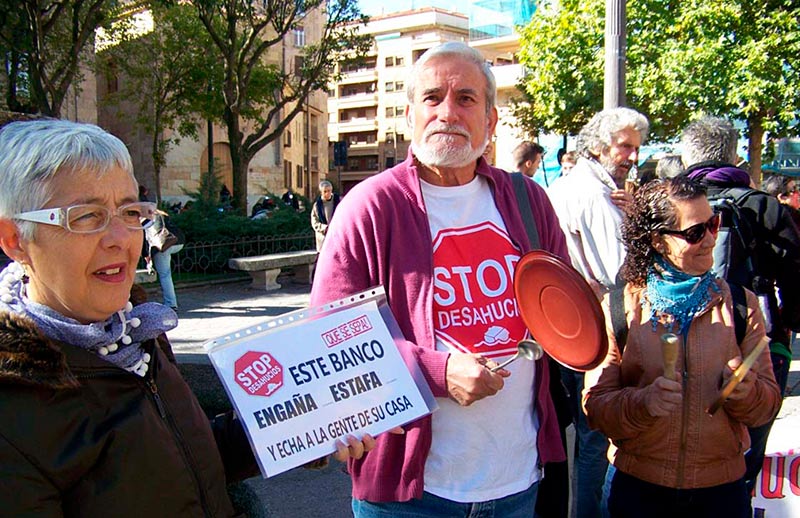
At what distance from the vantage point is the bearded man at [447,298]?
1.98 m

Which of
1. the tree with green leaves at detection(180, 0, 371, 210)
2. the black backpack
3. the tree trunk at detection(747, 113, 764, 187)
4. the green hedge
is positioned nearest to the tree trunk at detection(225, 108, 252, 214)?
the tree with green leaves at detection(180, 0, 371, 210)

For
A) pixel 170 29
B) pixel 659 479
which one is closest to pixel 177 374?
pixel 659 479

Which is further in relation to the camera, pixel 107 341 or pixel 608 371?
pixel 608 371

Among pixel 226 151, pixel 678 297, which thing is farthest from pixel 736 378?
pixel 226 151

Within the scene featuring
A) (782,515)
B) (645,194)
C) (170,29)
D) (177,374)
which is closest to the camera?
(177,374)

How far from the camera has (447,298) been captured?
2.02 metres

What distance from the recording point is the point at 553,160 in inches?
425

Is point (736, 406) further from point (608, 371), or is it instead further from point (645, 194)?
point (645, 194)

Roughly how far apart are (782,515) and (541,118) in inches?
851

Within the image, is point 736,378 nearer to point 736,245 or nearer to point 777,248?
point 736,245

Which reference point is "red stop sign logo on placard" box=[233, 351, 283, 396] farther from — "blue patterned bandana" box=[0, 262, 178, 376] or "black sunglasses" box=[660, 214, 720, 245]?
"black sunglasses" box=[660, 214, 720, 245]

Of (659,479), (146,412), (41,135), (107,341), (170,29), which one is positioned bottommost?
(659,479)

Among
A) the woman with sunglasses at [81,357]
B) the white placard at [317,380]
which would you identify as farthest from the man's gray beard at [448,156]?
the woman with sunglasses at [81,357]

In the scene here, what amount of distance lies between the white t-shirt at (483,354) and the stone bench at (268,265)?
32.0 ft
